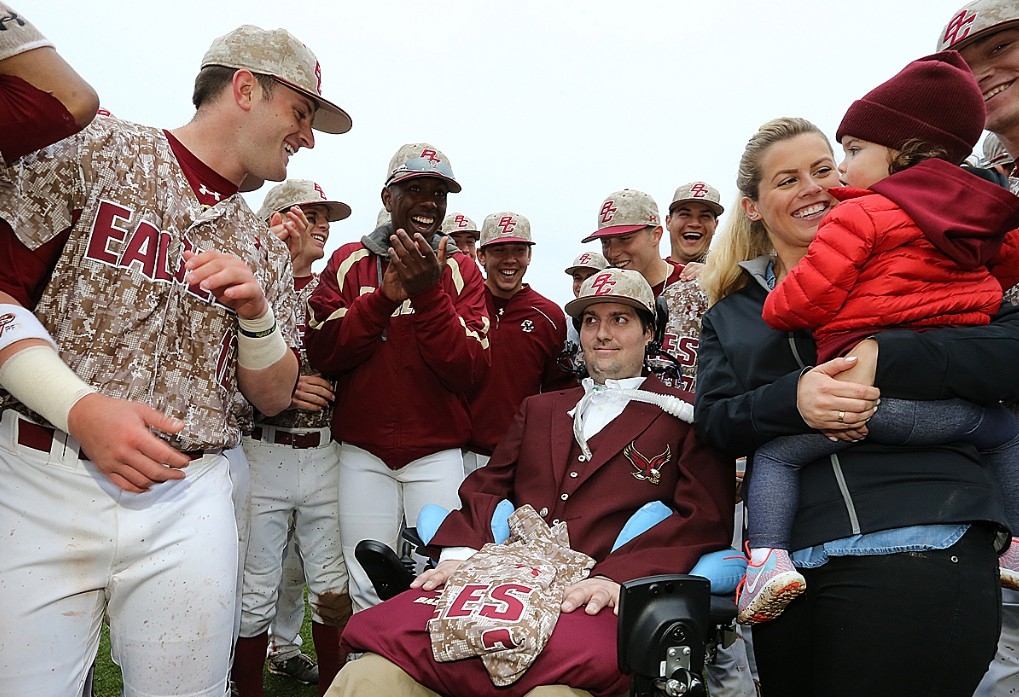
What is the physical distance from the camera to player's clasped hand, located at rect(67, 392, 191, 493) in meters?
1.57

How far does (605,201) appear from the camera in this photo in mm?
4895

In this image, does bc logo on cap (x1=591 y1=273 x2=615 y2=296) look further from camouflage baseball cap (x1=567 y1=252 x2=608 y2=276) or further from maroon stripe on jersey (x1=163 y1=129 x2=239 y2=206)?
camouflage baseball cap (x1=567 y1=252 x2=608 y2=276)

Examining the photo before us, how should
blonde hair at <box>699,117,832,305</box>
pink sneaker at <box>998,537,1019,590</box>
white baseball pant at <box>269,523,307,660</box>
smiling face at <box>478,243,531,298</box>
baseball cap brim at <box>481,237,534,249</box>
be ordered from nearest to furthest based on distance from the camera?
pink sneaker at <box>998,537,1019,590</box>, blonde hair at <box>699,117,832,305</box>, white baseball pant at <box>269,523,307,660</box>, smiling face at <box>478,243,531,298</box>, baseball cap brim at <box>481,237,534,249</box>

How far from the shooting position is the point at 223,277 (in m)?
1.76

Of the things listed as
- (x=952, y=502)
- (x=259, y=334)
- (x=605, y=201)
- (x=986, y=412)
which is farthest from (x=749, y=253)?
(x=605, y=201)

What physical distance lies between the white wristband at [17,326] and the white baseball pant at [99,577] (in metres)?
0.25

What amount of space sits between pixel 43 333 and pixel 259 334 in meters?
Result: 0.49

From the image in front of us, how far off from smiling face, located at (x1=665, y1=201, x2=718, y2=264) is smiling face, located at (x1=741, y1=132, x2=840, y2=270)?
2.76m

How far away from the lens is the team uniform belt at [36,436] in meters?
1.78

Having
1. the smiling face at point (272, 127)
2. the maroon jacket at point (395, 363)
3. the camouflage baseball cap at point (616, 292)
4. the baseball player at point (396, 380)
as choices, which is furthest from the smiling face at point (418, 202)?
the smiling face at point (272, 127)

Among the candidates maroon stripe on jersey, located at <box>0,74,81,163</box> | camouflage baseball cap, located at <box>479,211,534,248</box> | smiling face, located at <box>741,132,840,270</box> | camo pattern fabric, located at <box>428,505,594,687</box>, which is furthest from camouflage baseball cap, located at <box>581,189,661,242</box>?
maroon stripe on jersey, located at <box>0,74,81,163</box>

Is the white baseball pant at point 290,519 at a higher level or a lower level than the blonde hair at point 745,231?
lower

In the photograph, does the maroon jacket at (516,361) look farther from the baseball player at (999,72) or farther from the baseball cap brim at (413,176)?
the baseball player at (999,72)

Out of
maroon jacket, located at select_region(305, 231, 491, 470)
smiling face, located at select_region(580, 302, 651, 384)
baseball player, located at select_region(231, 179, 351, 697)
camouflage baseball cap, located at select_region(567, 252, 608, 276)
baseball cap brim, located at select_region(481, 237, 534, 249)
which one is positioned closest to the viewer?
smiling face, located at select_region(580, 302, 651, 384)
